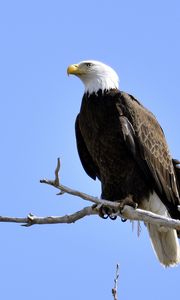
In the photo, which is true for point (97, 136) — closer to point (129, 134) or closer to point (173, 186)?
point (129, 134)

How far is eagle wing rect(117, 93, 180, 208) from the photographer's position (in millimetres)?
7723

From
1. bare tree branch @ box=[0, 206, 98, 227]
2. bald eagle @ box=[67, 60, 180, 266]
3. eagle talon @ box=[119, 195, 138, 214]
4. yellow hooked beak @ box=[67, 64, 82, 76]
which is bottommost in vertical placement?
bare tree branch @ box=[0, 206, 98, 227]

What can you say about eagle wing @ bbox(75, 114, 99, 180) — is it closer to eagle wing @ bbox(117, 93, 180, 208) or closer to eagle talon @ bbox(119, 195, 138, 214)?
eagle wing @ bbox(117, 93, 180, 208)

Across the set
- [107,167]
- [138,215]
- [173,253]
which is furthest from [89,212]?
[173,253]

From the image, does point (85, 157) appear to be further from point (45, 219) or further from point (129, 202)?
point (45, 219)

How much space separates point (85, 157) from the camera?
28.0 ft

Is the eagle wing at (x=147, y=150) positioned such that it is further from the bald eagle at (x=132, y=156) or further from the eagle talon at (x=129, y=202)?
the eagle talon at (x=129, y=202)

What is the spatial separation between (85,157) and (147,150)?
39.3 inches

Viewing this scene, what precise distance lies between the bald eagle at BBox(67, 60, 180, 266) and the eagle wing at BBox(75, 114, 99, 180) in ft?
0.72

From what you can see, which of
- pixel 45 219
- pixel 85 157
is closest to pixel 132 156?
pixel 85 157

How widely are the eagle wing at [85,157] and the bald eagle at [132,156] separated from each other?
22 cm

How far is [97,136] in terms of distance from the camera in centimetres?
782

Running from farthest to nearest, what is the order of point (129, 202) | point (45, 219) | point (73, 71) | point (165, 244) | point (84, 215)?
point (73, 71) → point (165, 244) → point (129, 202) → point (84, 215) → point (45, 219)

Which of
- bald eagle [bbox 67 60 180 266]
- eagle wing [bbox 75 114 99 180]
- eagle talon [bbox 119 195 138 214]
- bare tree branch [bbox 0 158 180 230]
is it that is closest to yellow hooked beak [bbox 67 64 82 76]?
bald eagle [bbox 67 60 180 266]
